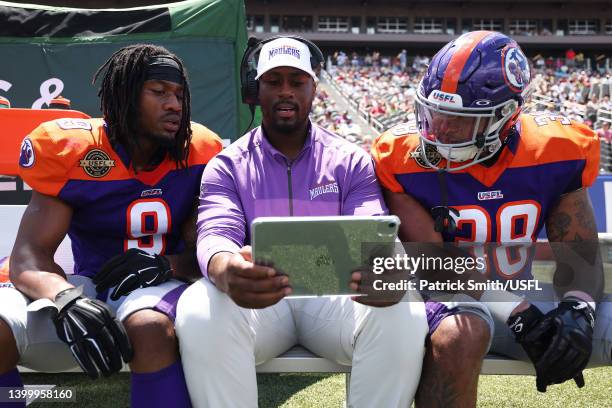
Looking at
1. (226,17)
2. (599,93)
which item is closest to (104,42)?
(226,17)

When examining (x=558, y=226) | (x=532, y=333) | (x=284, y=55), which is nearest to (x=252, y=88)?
(x=284, y=55)

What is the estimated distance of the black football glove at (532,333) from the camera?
1.94 metres

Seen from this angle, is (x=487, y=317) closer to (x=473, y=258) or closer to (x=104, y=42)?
(x=473, y=258)

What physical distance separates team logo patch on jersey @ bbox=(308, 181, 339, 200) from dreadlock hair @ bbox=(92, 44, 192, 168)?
51 cm

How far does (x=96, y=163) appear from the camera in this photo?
91.7 inches

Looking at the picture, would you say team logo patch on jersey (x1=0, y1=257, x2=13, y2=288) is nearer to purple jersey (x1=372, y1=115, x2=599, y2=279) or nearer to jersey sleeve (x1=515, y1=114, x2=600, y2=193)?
purple jersey (x1=372, y1=115, x2=599, y2=279)

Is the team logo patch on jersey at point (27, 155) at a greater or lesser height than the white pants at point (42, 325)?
greater

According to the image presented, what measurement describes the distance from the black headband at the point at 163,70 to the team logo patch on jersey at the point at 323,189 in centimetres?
67

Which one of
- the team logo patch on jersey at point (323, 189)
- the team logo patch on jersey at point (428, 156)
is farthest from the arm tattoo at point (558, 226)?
the team logo patch on jersey at point (323, 189)

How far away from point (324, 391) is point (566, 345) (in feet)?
5.05

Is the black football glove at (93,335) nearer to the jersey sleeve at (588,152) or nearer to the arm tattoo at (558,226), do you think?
the arm tattoo at (558,226)

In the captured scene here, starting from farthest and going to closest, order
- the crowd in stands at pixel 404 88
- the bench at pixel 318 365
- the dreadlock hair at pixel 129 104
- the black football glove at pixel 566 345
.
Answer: the crowd in stands at pixel 404 88 < the dreadlock hair at pixel 129 104 < the bench at pixel 318 365 < the black football glove at pixel 566 345

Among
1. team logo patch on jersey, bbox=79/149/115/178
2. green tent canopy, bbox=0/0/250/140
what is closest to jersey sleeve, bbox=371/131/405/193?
team logo patch on jersey, bbox=79/149/115/178

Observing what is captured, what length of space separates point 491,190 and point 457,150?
0.63 ft
